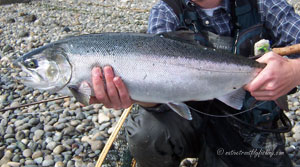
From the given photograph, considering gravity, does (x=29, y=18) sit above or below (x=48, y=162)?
above

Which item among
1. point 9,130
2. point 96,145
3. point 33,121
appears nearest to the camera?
point 96,145

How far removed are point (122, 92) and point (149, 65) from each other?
0.30m

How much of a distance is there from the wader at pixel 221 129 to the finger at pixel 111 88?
0.38 meters

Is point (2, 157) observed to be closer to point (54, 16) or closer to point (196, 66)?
point (196, 66)

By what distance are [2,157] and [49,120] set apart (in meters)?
0.80

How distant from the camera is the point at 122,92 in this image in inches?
83.1

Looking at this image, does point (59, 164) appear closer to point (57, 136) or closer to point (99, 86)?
point (57, 136)

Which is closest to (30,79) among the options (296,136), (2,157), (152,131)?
(152,131)

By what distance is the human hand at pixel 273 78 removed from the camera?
6.49 ft

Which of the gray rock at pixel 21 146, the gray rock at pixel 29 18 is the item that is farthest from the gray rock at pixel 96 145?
the gray rock at pixel 29 18

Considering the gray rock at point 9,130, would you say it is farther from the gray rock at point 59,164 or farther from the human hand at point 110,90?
the human hand at point 110,90

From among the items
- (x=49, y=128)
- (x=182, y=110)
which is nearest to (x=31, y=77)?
(x=182, y=110)

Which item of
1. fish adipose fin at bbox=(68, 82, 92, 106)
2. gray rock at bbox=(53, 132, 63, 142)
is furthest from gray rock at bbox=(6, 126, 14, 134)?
fish adipose fin at bbox=(68, 82, 92, 106)

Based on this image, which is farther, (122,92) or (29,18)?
(29,18)
